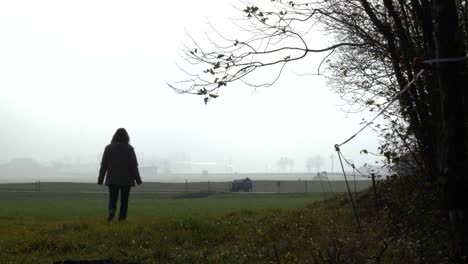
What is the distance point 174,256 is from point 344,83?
217 inches

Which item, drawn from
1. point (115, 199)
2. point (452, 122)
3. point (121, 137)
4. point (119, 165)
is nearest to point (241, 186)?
point (121, 137)

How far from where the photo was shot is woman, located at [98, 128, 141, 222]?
33.9 ft

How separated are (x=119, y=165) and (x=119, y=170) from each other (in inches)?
4.0

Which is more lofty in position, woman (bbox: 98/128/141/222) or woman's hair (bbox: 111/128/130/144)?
woman's hair (bbox: 111/128/130/144)

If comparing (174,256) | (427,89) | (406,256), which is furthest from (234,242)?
(427,89)

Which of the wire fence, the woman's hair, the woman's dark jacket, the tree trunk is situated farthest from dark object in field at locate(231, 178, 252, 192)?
the tree trunk

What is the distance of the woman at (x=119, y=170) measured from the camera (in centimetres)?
1033

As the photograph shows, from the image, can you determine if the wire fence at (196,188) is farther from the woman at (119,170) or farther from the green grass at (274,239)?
the green grass at (274,239)

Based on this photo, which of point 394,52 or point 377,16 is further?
point 377,16

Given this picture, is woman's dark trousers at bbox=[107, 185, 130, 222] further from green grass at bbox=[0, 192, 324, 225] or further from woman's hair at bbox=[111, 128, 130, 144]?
green grass at bbox=[0, 192, 324, 225]

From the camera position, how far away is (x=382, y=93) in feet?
30.2

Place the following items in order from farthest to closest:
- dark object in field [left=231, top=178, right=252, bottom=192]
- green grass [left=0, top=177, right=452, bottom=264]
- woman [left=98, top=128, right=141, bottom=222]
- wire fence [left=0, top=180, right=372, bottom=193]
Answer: dark object in field [left=231, top=178, right=252, bottom=192]
wire fence [left=0, top=180, right=372, bottom=193]
woman [left=98, top=128, right=141, bottom=222]
green grass [left=0, top=177, right=452, bottom=264]

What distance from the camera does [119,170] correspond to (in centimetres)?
1036

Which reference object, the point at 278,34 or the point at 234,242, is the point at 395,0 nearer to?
the point at 278,34
